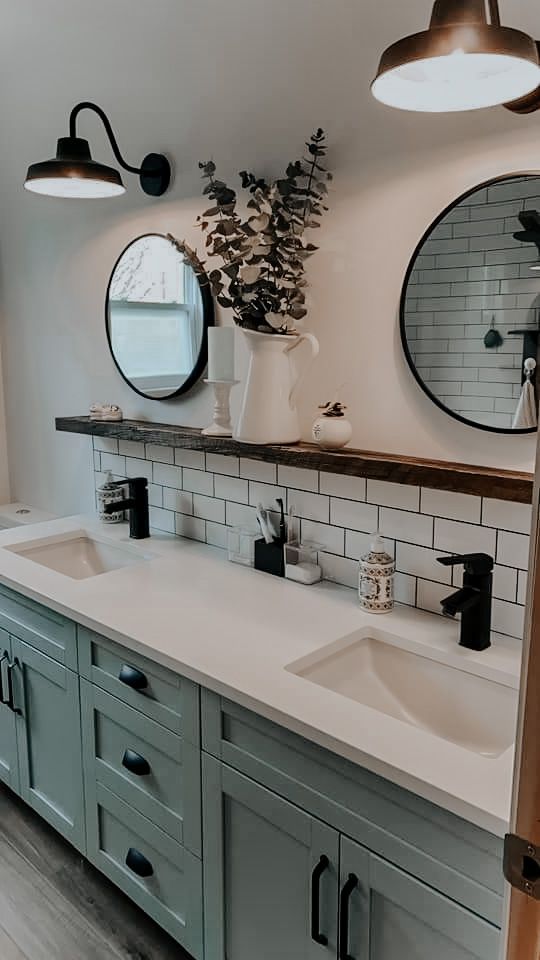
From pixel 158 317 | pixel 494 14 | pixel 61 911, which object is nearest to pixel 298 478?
pixel 158 317

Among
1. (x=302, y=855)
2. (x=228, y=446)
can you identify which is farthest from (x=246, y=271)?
(x=302, y=855)

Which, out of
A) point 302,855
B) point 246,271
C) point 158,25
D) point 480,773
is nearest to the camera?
point 480,773

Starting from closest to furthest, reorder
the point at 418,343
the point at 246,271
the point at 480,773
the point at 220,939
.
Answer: the point at 480,773
the point at 220,939
the point at 418,343
the point at 246,271

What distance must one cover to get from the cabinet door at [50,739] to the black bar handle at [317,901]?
0.90 meters

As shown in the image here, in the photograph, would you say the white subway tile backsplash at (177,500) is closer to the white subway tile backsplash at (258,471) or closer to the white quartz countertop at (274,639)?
the white quartz countertop at (274,639)

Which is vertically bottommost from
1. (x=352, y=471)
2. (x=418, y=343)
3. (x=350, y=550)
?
(x=350, y=550)

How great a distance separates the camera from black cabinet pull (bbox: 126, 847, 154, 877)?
187 centimetres

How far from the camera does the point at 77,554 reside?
266cm

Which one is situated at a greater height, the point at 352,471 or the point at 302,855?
the point at 352,471

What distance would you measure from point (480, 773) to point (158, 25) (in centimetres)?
232

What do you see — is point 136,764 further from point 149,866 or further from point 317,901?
point 317,901

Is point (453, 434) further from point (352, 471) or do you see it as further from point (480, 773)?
point (480, 773)

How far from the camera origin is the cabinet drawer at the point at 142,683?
1.63m

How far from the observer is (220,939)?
166cm
